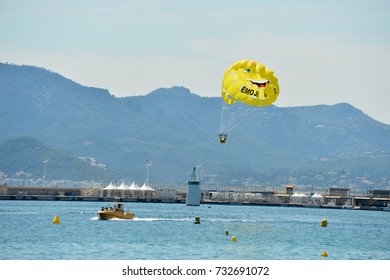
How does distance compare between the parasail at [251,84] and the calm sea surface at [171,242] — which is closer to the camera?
the calm sea surface at [171,242]

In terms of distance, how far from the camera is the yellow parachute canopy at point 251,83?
105 m

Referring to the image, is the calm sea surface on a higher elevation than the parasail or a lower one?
lower

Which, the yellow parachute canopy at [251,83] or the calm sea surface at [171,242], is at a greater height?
the yellow parachute canopy at [251,83]

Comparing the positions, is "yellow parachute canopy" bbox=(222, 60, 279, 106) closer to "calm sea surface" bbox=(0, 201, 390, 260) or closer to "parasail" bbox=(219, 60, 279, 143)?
"parasail" bbox=(219, 60, 279, 143)

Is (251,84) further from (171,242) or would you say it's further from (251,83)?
(171,242)

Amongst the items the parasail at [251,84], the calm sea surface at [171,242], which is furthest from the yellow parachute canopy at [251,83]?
the calm sea surface at [171,242]

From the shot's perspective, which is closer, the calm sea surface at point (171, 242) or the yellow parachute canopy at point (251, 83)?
the calm sea surface at point (171, 242)

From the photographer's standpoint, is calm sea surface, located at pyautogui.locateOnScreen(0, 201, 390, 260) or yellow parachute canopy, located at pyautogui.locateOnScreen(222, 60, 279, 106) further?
yellow parachute canopy, located at pyautogui.locateOnScreen(222, 60, 279, 106)

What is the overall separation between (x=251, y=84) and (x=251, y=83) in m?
0.12

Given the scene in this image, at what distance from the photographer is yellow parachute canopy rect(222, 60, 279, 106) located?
346 feet

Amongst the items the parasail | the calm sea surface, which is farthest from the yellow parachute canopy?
the calm sea surface

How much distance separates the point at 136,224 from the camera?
140 m

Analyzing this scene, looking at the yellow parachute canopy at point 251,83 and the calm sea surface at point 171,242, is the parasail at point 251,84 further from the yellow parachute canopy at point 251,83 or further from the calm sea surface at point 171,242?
the calm sea surface at point 171,242
